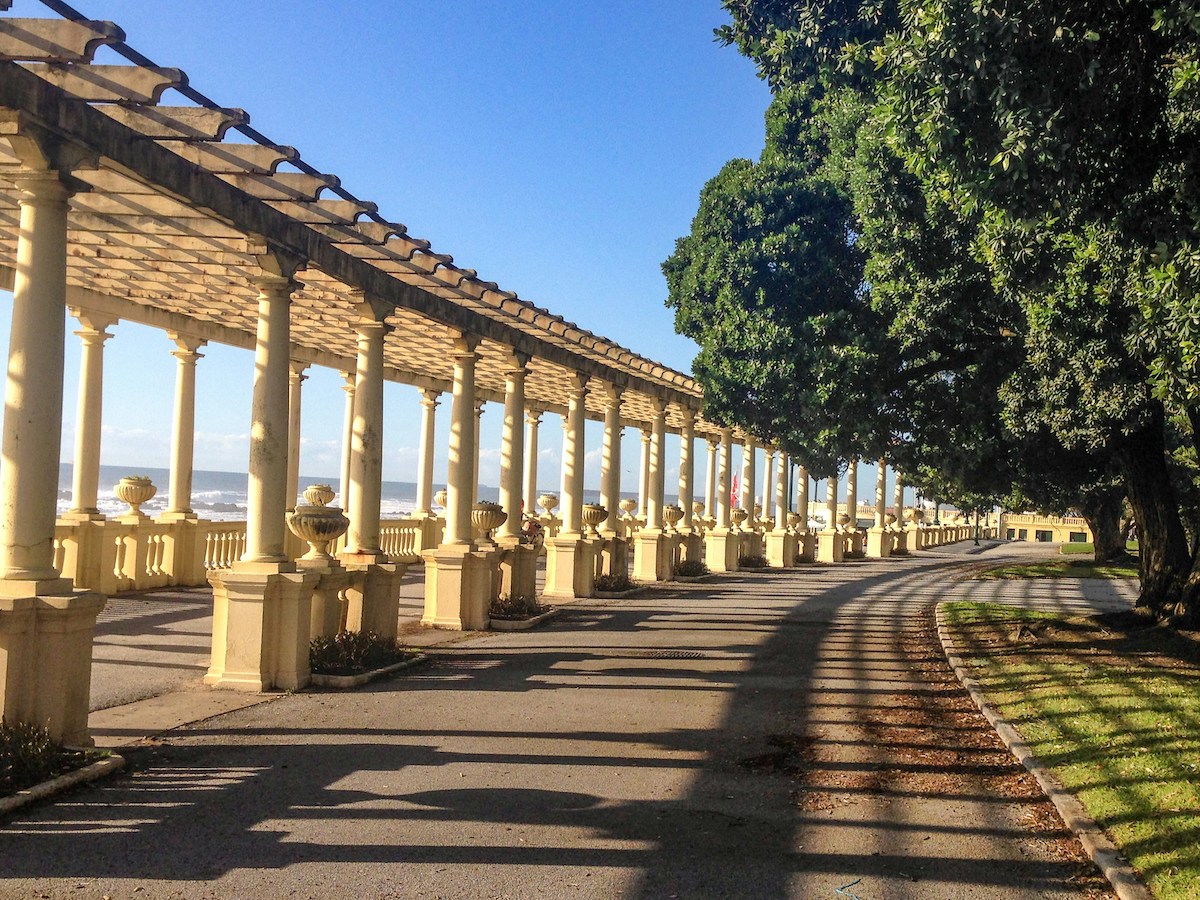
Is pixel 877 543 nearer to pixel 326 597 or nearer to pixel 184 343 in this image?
pixel 184 343

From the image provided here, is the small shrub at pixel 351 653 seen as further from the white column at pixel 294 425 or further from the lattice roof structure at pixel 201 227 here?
the white column at pixel 294 425

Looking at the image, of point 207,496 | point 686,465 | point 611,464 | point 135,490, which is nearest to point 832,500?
point 686,465

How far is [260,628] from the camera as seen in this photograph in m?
10.9

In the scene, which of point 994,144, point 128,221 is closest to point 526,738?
point 994,144

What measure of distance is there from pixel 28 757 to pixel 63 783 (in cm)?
30

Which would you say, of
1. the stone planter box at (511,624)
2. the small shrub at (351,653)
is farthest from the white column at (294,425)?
the small shrub at (351,653)

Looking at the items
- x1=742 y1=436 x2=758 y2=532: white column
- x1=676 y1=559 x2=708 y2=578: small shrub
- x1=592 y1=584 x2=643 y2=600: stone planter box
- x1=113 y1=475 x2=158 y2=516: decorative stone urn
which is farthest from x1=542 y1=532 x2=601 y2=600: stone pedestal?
x1=742 y1=436 x2=758 y2=532: white column

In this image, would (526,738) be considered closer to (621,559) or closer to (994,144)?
(994,144)

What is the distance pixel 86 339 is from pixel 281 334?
26.0ft

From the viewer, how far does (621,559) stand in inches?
1011

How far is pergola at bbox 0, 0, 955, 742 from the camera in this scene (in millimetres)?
7875

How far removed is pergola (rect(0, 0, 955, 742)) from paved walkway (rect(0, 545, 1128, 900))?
3.86ft

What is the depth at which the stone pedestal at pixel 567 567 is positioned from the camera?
22641mm

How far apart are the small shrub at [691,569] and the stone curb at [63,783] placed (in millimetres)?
23564
